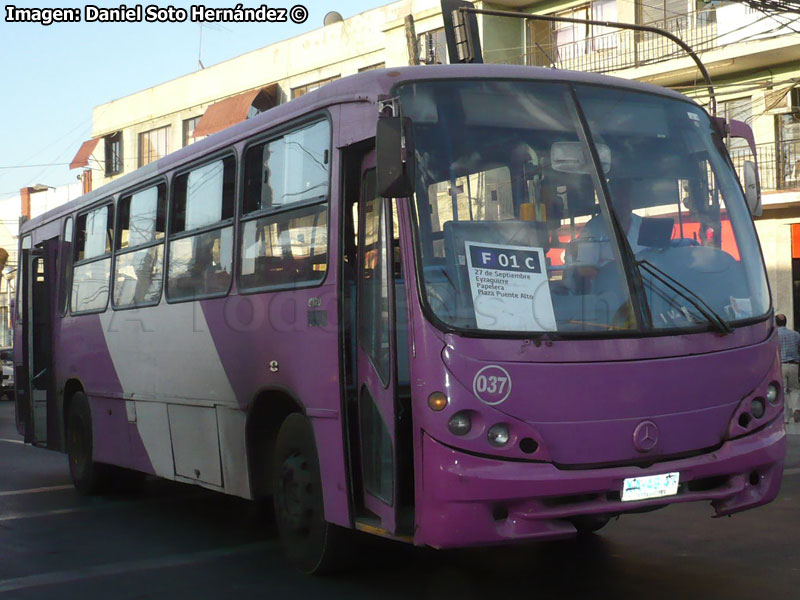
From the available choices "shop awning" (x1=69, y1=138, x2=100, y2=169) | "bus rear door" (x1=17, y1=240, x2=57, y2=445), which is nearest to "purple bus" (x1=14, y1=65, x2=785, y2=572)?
"bus rear door" (x1=17, y1=240, x2=57, y2=445)

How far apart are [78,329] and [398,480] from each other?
21.1ft

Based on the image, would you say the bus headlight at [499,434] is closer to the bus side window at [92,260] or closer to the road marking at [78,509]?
the road marking at [78,509]

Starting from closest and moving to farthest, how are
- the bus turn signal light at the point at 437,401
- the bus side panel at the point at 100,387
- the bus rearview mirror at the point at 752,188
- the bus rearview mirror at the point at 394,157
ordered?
1. the bus turn signal light at the point at 437,401
2. the bus rearview mirror at the point at 394,157
3. the bus rearview mirror at the point at 752,188
4. the bus side panel at the point at 100,387

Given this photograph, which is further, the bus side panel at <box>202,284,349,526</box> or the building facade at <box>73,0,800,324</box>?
the building facade at <box>73,0,800,324</box>

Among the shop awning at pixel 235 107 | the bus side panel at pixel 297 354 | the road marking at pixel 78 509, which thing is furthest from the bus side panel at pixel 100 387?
the shop awning at pixel 235 107

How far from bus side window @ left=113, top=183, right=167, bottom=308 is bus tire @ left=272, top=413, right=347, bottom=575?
2.69 meters

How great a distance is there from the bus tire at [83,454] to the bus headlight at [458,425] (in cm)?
634

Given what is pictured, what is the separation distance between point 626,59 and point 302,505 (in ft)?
75.9

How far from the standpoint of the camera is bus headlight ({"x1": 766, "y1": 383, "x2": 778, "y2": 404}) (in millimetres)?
6711

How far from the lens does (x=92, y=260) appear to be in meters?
11.7

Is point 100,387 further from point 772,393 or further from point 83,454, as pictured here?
point 772,393

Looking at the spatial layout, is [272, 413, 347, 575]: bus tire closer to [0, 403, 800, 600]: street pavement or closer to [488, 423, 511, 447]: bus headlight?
[0, 403, 800, 600]: street pavement

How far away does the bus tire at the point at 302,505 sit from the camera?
711 cm

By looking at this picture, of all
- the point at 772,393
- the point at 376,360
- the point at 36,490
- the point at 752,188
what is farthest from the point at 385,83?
the point at 36,490
